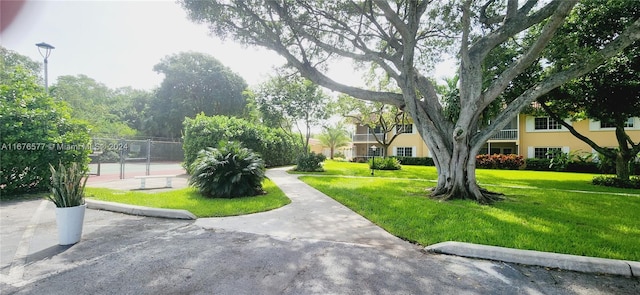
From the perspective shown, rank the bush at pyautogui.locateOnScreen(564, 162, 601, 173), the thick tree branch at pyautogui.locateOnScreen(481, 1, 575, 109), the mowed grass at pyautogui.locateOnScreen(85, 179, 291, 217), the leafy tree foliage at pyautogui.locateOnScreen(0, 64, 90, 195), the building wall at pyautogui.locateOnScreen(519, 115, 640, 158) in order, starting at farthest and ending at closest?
1. the building wall at pyautogui.locateOnScreen(519, 115, 640, 158)
2. the bush at pyautogui.locateOnScreen(564, 162, 601, 173)
3. the leafy tree foliage at pyautogui.locateOnScreen(0, 64, 90, 195)
4. the mowed grass at pyautogui.locateOnScreen(85, 179, 291, 217)
5. the thick tree branch at pyautogui.locateOnScreen(481, 1, 575, 109)

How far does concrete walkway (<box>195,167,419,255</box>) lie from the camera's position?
15.1 ft

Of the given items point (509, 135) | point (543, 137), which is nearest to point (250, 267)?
point (509, 135)

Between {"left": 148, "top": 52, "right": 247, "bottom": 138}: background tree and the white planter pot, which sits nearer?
the white planter pot

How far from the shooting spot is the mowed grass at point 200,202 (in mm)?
6407

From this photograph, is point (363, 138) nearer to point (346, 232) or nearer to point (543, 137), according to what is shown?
point (543, 137)

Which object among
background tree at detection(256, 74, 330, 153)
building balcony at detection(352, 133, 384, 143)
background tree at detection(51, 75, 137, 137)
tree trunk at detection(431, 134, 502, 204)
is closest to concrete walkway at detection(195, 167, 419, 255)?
tree trunk at detection(431, 134, 502, 204)

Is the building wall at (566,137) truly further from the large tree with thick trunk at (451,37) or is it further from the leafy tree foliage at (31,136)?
the leafy tree foliage at (31,136)

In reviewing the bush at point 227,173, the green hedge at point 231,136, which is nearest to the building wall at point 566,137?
the green hedge at point 231,136

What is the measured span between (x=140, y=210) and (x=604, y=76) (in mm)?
17347

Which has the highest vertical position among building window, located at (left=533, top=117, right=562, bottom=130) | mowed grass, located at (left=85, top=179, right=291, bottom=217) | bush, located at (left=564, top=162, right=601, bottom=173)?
building window, located at (left=533, top=117, right=562, bottom=130)

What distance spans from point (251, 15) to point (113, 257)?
323 inches

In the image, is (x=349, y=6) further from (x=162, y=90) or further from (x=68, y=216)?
(x=162, y=90)

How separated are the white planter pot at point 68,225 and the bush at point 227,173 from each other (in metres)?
3.91

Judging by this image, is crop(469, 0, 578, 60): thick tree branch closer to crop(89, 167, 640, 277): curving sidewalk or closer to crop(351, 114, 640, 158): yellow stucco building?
crop(89, 167, 640, 277): curving sidewalk
